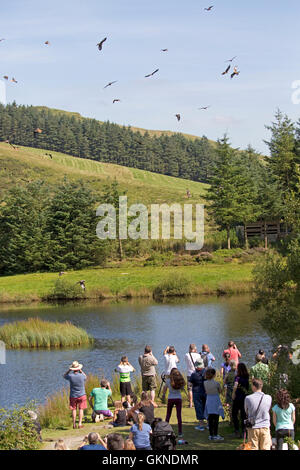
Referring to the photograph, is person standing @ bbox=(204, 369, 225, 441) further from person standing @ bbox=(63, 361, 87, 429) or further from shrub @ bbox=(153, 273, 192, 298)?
shrub @ bbox=(153, 273, 192, 298)

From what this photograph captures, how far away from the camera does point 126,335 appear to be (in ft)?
A: 128

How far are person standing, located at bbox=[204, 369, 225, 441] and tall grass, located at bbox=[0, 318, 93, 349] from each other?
72.9ft

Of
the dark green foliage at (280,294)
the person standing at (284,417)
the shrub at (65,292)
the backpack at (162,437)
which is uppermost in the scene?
the dark green foliage at (280,294)

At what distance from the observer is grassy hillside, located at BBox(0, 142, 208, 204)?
388ft

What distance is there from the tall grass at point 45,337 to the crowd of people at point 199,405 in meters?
15.1

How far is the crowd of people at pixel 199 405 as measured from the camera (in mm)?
12516

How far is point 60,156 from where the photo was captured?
619 ft

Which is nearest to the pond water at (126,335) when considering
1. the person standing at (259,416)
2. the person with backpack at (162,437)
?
the person with backpack at (162,437)

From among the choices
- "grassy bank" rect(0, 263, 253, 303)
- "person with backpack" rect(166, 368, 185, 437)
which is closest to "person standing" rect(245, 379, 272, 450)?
"person with backpack" rect(166, 368, 185, 437)

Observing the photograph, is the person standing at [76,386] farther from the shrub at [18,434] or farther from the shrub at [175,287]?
the shrub at [175,287]

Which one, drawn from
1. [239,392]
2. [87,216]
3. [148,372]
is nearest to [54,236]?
[87,216]

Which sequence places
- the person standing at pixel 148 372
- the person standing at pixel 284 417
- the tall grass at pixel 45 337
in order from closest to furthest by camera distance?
the person standing at pixel 284 417 < the person standing at pixel 148 372 < the tall grass at pixel 45 337

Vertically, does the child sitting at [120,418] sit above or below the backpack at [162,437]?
below

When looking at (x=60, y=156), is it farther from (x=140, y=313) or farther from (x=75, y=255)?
(x=140, y=313)
